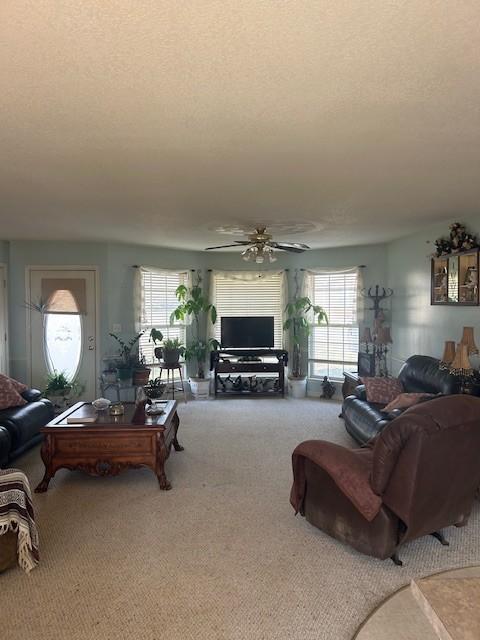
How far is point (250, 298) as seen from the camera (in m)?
7.75

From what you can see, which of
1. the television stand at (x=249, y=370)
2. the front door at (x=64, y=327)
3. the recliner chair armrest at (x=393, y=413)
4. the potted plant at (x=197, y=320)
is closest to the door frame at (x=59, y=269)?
the front door at (x=64, y=327)

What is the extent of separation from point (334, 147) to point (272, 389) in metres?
5.49

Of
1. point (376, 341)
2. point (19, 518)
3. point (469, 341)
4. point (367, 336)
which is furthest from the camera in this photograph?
point (367, 336)

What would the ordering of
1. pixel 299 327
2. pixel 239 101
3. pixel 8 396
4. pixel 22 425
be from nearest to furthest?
pixel 239 101, pixel 22 425, pixel 8 396, pixel 299 327

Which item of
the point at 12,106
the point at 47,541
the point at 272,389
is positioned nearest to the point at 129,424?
the point at 47,541

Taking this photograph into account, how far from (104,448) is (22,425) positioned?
3.87 feet

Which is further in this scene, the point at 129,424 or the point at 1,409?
the point at 1,409

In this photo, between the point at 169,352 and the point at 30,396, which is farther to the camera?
the point at 169,352

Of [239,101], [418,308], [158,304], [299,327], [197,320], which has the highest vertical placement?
[239,101]

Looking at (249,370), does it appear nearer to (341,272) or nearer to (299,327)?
(299,327)

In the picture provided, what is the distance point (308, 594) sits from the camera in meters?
2.47

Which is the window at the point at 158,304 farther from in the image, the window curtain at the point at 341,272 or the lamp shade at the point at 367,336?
the lamp shade at the point at 367,336

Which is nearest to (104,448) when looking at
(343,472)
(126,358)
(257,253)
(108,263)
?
(343,472)

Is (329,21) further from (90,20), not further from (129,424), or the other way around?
(129,424)
